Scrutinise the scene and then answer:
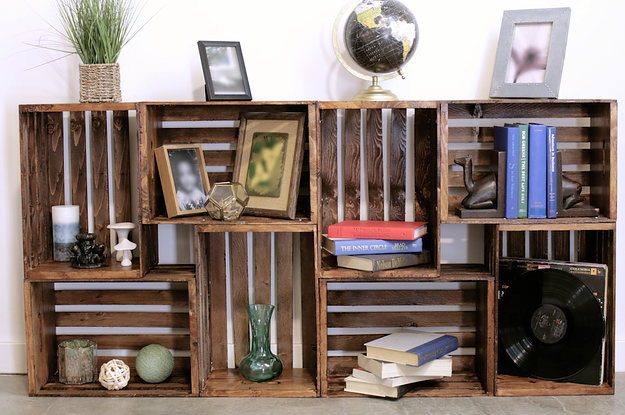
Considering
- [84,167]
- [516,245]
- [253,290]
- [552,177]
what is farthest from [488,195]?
[84,167]

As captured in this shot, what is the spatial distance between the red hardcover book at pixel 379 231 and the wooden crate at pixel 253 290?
225mm

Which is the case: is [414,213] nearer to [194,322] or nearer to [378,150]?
[378,150]

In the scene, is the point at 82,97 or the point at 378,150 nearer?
the point at 82,97

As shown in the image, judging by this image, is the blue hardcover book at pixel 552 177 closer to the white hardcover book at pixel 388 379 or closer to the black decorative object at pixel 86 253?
the white hardcover book at pixel 388 379

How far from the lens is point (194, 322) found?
7.57 ft

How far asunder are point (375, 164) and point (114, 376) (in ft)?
4.22

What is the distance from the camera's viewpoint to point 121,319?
2.58m

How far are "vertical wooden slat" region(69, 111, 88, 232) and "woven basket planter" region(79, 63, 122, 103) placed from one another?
0.85ft

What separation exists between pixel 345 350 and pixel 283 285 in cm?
38

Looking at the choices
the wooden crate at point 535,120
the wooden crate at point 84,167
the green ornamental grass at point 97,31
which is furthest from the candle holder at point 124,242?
the wooden crate at point 535,120

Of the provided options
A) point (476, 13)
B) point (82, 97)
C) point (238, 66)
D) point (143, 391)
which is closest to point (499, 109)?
point (476, 13)

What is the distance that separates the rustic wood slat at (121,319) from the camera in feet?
8.41

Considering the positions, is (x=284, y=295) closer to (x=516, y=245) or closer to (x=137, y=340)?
(x=137, y=340)

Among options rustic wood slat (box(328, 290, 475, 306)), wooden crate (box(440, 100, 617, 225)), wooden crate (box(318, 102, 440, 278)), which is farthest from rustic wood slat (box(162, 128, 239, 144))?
wooden crate (box(440, 100, 617, 225))
